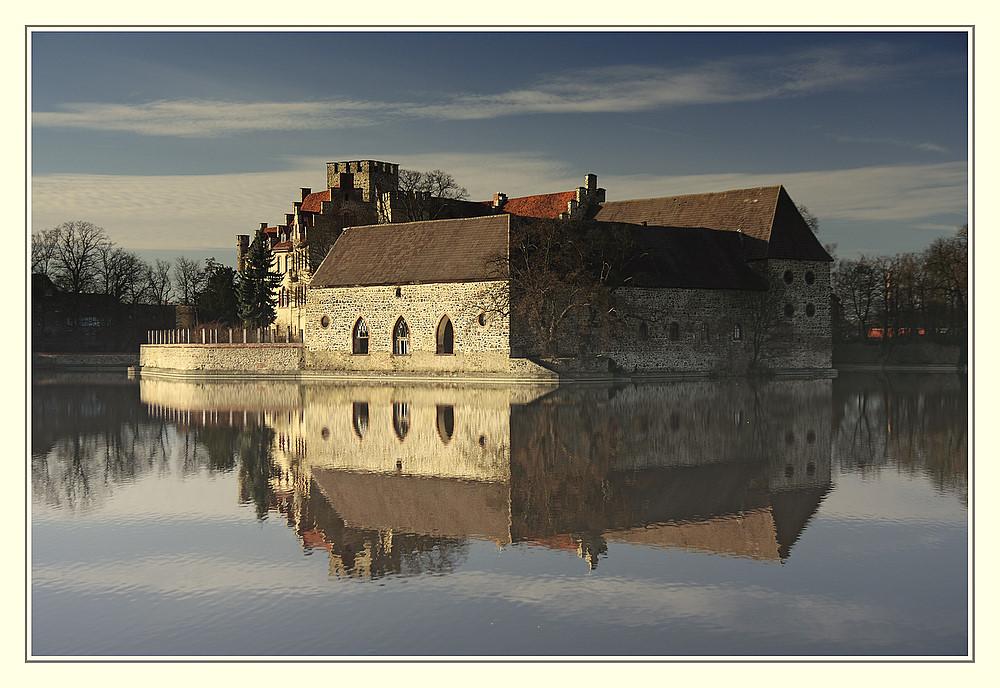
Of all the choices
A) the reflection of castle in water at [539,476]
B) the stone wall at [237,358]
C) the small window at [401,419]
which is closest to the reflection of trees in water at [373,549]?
the reflection of castle in water at [539,476]

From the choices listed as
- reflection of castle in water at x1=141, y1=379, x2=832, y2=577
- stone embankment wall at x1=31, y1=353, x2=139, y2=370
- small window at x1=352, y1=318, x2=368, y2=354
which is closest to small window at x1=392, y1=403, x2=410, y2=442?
reflection of castle in water at x1=141, y1=379, x2=832, y2=577

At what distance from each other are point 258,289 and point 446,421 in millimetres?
38389

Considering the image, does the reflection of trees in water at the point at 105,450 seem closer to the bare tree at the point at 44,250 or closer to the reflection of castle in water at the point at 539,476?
the reflection of castle in water at the point at 539,476

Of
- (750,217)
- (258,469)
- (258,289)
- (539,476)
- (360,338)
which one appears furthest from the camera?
(258,289)

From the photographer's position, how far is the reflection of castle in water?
994 centimetres

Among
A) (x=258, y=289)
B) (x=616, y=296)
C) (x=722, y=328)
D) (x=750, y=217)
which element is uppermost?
(x=750, y=217)

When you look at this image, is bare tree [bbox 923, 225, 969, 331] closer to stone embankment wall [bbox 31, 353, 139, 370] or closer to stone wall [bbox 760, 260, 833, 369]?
stone wall [bbox 760, 260, 833, 369]

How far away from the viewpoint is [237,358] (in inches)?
1929

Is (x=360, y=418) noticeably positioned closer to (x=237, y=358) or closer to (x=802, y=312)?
(x=237, y=358)

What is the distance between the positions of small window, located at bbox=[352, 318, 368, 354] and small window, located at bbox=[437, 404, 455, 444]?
1947cm

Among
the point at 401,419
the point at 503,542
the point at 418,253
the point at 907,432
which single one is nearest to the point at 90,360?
the point at 418,253

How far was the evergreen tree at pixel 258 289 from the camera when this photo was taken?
58344 millimetres
